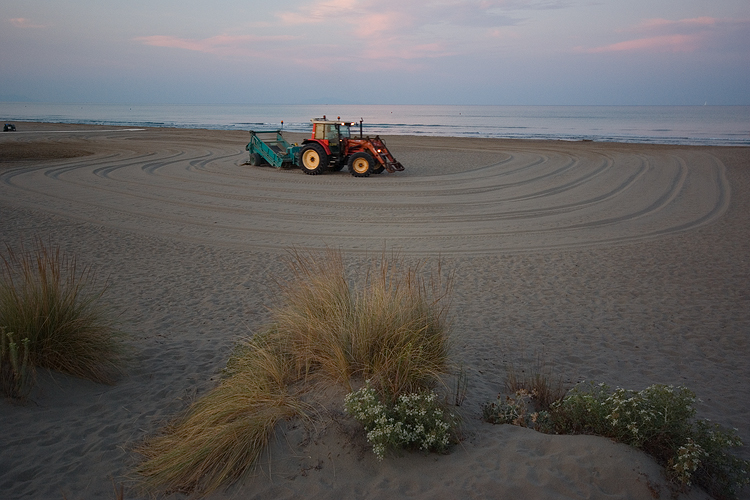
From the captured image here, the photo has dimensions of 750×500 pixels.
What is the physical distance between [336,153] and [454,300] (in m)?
12.5

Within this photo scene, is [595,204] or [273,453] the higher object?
[595,204]

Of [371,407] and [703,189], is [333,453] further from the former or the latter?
[703,189]

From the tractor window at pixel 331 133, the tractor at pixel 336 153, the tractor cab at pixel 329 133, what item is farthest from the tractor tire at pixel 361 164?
the tractor window at pixel 331 133

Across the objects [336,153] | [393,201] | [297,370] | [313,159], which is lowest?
[297,370]

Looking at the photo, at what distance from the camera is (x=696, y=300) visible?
21.7ft

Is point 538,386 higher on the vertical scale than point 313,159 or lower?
lower

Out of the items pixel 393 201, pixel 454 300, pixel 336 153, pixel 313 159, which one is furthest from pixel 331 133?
pixel 454 300

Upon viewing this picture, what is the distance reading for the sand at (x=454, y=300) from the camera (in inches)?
123

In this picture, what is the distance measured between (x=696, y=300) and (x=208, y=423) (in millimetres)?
6155

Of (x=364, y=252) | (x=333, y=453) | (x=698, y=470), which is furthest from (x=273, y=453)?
(x=364, y=252)

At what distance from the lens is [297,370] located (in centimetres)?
398

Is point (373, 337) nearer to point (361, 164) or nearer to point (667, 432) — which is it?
point (667, 432)

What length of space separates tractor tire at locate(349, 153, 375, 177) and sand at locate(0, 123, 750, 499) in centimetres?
40

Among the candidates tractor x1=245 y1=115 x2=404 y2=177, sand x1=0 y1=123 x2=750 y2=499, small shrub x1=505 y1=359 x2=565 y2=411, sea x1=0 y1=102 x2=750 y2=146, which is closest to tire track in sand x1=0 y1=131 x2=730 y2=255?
sand x1=0 y1=123 x2=750 y2=499
